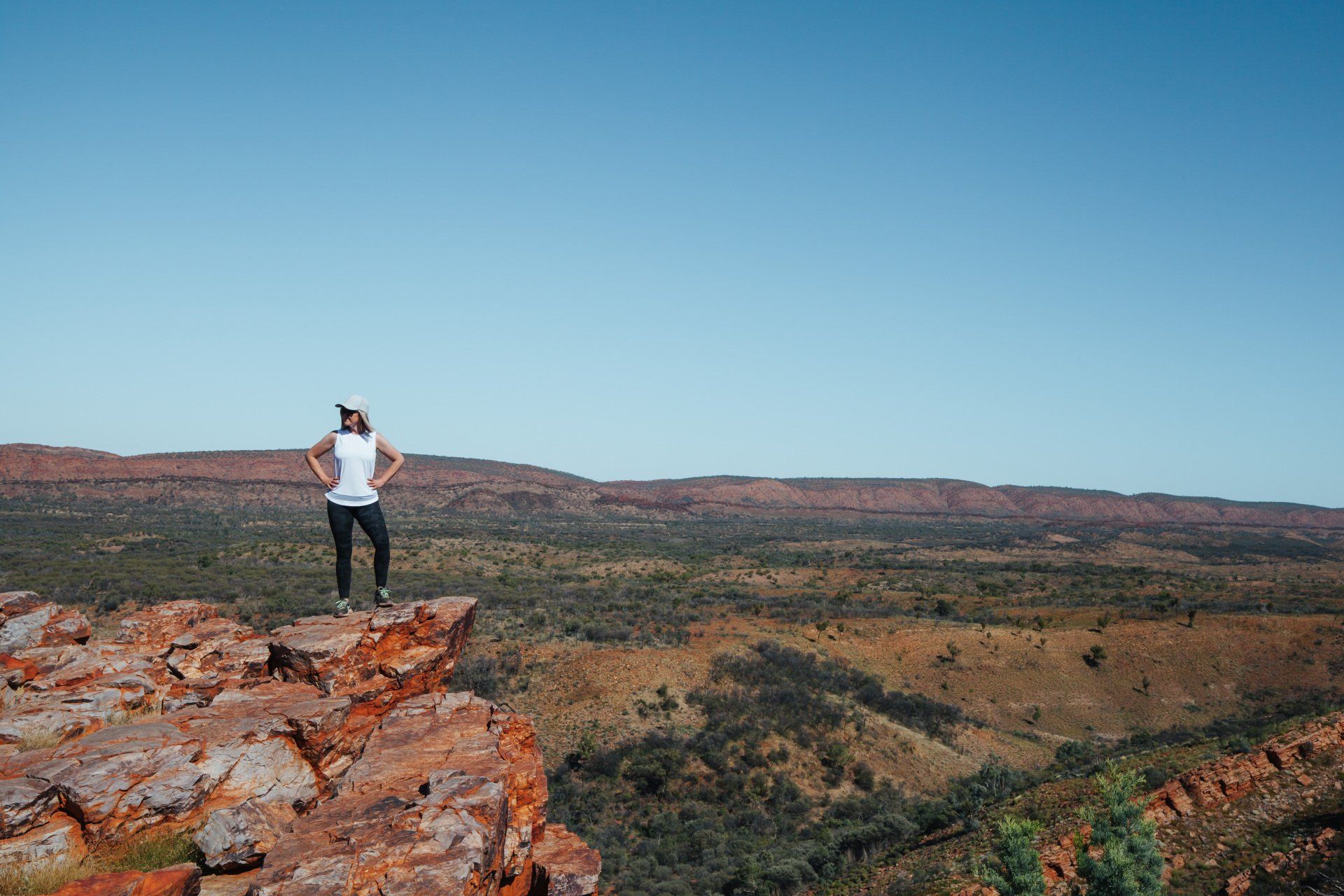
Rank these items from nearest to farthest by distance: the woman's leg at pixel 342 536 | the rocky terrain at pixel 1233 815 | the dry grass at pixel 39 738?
the dry grass at pixel 39 738
the woman's leg at pixel 342 536
the rocky terrain at pixel 1233 815

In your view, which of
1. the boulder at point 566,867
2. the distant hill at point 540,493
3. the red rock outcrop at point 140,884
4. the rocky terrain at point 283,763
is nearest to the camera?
the red rock outcrop at point 140,884

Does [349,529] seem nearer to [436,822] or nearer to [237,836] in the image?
[237,836]

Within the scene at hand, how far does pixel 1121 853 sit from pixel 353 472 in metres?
13.0

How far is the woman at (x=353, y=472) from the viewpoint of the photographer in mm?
8141

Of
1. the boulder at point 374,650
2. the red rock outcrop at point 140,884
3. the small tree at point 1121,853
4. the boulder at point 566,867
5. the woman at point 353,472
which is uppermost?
the woman at point 353,472

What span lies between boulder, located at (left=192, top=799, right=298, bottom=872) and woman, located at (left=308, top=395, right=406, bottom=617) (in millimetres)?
3114

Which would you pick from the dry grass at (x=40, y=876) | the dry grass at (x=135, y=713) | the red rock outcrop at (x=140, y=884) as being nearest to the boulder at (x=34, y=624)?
the dry grass at (x=135, y=713)

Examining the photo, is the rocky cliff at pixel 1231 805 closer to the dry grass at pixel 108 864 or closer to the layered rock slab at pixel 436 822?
the layered rock slab at pixel 436 822

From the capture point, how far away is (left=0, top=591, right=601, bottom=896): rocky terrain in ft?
14.8

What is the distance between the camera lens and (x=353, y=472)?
8164 millimetres

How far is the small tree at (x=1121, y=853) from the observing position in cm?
1145

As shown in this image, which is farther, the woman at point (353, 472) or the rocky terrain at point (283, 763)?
the woman at point (353, 472)

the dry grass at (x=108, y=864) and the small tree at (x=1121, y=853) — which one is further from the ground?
the dry grass at (x=108, y=864)

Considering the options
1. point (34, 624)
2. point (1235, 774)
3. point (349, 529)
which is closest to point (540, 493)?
point (1235, 774)
